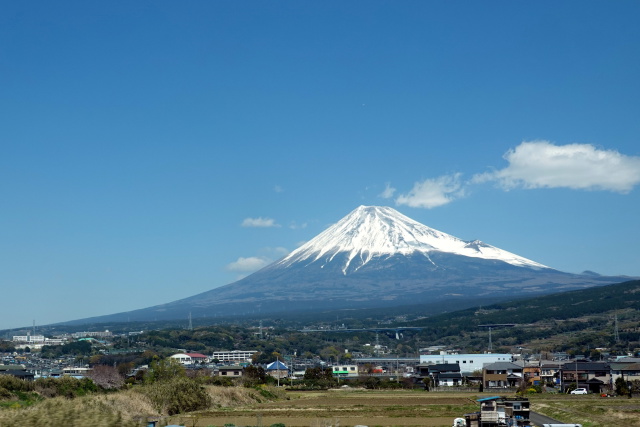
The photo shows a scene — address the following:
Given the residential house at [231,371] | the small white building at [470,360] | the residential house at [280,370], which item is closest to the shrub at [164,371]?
the residential house at [231,371]

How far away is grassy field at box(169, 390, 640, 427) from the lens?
98.6ft

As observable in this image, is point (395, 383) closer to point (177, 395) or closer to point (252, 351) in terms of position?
point (177, 395)

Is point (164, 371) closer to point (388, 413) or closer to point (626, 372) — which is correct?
point (388, 413)

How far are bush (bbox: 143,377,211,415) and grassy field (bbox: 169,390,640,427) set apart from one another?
1.22 metres

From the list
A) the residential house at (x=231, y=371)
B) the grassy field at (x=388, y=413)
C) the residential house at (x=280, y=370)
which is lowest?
the residential house at (x=280, y=370)

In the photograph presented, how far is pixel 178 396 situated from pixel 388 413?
9.59m

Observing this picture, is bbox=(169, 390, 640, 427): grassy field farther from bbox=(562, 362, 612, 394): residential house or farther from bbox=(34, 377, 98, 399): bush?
bbox=(562, 362, 612, 394): residential house

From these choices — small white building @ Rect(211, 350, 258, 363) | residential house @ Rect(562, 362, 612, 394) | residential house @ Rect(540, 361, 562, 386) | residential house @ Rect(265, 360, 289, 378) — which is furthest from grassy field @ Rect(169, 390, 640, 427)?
small white building @ Rect(211, 350, 258, 363)

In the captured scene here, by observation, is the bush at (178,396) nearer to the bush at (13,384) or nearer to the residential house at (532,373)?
the bush at (13,384)

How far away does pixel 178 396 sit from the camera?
123 feet

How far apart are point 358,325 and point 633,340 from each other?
8651 centimetres

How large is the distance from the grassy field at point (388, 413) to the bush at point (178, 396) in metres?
1.22

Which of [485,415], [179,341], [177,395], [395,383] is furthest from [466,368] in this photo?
[179,341]

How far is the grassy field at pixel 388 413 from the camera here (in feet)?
98.6
